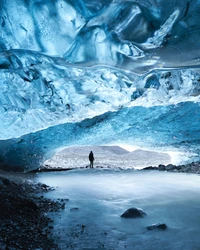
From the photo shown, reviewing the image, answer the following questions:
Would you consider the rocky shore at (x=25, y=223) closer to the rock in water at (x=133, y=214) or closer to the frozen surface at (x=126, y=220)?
the frozen surface at (x=126, y=220)

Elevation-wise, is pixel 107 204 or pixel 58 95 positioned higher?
pixel 58 95

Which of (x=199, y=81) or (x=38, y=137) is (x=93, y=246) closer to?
(x=199, y=81)

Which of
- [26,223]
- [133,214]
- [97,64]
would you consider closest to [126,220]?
[133,214]

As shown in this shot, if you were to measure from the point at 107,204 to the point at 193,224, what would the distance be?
8.67 ft

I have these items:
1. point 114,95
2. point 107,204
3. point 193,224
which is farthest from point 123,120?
point 193,224

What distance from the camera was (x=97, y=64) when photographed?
372 inches

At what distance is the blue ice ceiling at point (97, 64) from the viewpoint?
25.5 ft

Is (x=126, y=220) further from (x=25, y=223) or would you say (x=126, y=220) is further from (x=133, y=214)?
(x=25, y=223)

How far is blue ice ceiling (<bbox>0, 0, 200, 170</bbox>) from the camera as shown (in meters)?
7.77

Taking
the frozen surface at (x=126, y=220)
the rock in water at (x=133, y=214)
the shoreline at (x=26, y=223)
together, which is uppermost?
the shoreline at (x=26, y=223)

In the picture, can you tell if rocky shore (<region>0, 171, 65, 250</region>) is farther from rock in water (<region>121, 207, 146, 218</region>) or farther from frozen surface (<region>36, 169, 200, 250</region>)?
rock in water (<region>121, 207, 146, 218</region>)

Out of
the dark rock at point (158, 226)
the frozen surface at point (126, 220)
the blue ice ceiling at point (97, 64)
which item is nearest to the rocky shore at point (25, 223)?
the frozen surface at point (126, 220)

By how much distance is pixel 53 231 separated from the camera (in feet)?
16.3

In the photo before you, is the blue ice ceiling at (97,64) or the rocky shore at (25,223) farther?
the blue ice ceiling at (97,64)
